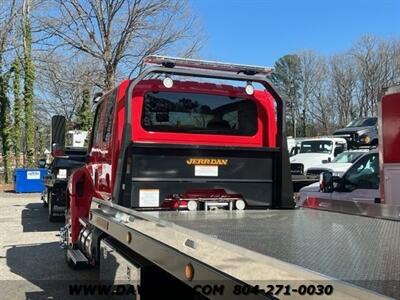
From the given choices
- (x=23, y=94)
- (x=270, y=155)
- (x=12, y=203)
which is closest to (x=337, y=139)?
(x=12, y=203)

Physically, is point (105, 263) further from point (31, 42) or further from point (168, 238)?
point (31, 42)

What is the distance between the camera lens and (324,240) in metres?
3.10

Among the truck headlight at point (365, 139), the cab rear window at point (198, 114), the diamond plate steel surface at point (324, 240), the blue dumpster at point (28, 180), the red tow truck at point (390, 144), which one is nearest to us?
the diamond plate steel surface at point (324, 240)

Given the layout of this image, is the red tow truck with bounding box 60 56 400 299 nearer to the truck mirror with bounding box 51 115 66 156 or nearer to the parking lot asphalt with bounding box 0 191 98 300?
the parking lot asphalt with bounding box 0 191 98 300

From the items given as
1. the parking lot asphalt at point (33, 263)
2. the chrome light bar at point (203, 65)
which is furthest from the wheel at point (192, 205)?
the parking lot asphalt at point (33, 263)

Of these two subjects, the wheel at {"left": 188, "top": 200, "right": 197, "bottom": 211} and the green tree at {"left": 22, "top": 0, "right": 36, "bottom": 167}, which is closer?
the wheel at {"left": 188, "top": 200, "right": 197, "bottom": 211}

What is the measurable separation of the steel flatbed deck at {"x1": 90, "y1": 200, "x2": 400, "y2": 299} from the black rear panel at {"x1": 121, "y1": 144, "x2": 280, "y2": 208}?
2.27 ft

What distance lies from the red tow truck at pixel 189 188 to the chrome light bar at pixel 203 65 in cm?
1

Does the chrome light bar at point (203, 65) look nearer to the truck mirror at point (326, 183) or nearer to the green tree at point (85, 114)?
the truck mirror at point (326, 183)

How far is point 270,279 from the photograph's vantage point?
6.58 feet

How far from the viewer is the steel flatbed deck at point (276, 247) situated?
198cm

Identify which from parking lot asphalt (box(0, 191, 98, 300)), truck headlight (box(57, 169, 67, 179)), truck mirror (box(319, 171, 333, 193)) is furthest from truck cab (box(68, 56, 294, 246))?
truck headlight (box(57, 169, 67, 179))

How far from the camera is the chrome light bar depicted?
5160mm

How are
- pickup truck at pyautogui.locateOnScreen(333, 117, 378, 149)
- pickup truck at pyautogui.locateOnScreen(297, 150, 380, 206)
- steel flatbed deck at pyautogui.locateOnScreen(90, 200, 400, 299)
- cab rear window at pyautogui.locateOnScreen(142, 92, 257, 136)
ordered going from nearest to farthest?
steel flatbed deck at pyautogui.locateOnScreen(90, 200, 400, 299), cab rear window at pyautogui.locateOnScreen(142, 92, 257, 136), pickup truck at pyautogui.locateOnScreen(297, 150, 380, 206), pickup truck at pyautogui.locateOnScreen(333, 117, 378, 149)
